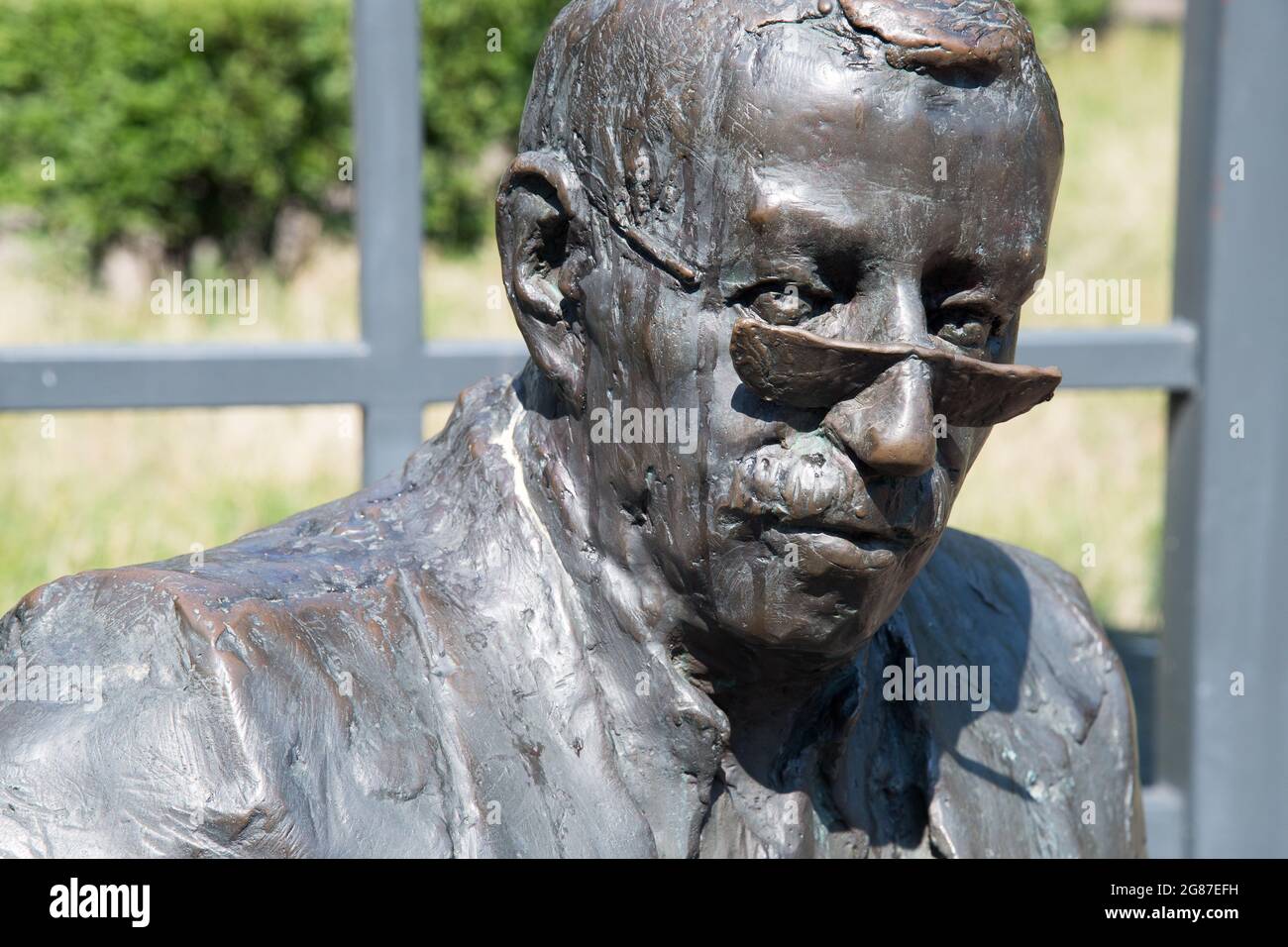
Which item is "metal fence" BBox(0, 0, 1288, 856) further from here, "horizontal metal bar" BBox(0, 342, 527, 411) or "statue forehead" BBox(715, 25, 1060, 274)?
"statue forehead" BBox(715, 25, 1060, 274)

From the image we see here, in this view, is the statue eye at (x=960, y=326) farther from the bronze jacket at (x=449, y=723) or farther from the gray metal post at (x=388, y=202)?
the gray metal post at (x=388, y=202)

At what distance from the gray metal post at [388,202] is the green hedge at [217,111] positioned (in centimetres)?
487

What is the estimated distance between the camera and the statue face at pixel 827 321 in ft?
7.50

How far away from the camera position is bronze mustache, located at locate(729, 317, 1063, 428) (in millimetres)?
2271

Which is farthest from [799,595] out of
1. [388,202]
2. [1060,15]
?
[1060,15]

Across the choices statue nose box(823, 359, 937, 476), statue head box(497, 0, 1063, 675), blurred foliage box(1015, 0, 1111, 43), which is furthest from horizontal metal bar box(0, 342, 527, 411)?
blurred foliage box(1015, 0, 1111, 43)

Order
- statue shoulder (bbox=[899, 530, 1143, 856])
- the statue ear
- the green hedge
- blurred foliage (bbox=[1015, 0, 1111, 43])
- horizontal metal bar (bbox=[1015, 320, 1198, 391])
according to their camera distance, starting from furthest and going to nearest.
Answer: blurred foliage (bbox=[1015, 0, 1111, 43]) < the green hedge < horizontal metal bar (bbox=[1015, 320, 1198, 391]) < statue shoulder (bbox=[899, 530, 1143, 856]) < the statue ear

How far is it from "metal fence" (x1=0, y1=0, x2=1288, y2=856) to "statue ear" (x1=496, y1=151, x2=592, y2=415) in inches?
72.7

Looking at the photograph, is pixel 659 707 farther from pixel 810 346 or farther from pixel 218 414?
pixel 218 414

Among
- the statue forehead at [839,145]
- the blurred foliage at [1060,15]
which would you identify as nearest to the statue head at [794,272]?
the statue forehead at [839,145]

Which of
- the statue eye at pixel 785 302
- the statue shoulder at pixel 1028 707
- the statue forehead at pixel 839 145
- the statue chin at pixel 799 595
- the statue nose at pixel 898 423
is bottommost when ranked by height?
the statue shoulder at pixel 1028 707

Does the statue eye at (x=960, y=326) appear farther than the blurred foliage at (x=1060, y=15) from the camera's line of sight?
No

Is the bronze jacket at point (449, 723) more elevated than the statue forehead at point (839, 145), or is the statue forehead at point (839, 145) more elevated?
the statue forehead at point (839, 145)

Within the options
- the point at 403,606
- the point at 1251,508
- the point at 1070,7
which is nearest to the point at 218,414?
the point at 1251,508
